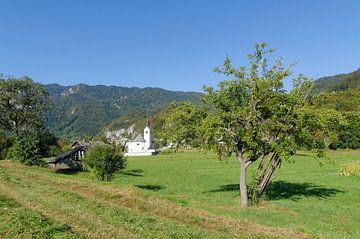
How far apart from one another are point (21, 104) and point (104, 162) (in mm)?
29314

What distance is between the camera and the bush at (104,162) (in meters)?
37.0

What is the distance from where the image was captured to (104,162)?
37.0 meters

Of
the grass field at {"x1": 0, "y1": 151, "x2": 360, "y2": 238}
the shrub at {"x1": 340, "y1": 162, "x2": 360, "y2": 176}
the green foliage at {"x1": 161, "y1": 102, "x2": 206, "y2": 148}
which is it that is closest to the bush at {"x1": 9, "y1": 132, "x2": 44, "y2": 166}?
the grass field at {"x1": 0, "y1": 151, "x2": 360, "y2": 238}

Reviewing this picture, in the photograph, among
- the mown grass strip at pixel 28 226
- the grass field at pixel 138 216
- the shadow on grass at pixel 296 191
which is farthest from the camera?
the shadow on grass at pixel 296 191

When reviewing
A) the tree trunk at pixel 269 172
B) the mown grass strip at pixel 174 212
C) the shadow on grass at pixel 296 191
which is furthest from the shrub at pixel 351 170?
the mown grass strip at pixel 174 212

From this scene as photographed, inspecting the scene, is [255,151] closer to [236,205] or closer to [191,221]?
[236,205]

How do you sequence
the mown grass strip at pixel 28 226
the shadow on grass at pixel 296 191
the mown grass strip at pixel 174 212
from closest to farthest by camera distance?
the mown grass strip at pixel 28 226 → the mown grass strip at pixel 174 212 → the shadow on grass at pixel 296 191

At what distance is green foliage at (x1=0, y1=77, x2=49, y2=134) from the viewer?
5766 centimetres

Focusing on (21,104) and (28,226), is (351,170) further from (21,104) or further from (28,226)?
(21,104)

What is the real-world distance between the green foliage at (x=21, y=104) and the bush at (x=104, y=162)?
2683 centimetres

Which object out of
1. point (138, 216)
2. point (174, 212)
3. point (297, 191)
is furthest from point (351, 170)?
point (138, 216)

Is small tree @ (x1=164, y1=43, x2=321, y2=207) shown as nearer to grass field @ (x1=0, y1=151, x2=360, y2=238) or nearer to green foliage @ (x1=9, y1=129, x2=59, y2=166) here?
grass field @ (x1=0, y1=151, x2=360, y2=238)

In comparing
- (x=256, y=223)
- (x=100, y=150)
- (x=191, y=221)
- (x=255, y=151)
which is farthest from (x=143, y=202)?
(x=100, y=150)

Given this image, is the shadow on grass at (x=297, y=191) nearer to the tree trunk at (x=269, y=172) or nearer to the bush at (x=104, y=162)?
the tree trunk at (x=269, y=172)
